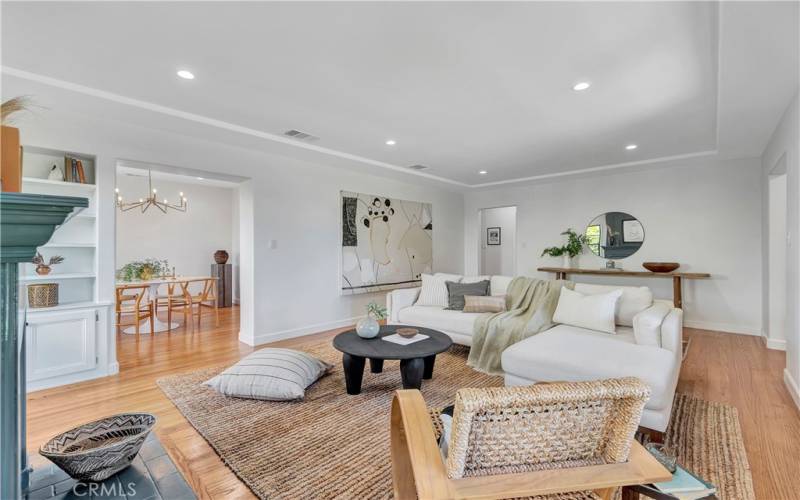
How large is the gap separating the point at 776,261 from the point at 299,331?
226 inches

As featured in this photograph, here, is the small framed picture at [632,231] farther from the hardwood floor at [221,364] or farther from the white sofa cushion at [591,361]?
the white sofa cushion at [591,361]

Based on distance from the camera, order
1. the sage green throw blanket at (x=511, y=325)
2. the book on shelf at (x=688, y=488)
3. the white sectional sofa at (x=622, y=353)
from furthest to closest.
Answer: the sage green throw blanket at (x=511, y=325) < the white sectional sofa at (x=622, y=353) < the book on shelf at (x=688, y=488)

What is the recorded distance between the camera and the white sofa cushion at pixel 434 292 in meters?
4.39

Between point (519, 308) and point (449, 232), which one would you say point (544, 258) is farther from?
point (519, 308)

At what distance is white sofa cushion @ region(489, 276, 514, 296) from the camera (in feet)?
13.8

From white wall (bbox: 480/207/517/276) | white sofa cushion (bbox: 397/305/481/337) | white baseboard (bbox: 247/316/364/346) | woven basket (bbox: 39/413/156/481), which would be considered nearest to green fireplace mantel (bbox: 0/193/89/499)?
woven basket (bbox: 39/413/156/481)

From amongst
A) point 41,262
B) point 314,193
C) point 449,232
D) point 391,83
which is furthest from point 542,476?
point 449,232

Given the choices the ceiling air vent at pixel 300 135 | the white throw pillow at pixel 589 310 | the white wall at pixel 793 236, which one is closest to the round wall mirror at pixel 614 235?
the white wall at pixel 793 236

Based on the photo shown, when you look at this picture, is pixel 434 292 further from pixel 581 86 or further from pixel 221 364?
pixel 581 86

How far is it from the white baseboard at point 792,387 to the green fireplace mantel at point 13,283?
4.23 meters

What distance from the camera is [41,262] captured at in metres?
3.14

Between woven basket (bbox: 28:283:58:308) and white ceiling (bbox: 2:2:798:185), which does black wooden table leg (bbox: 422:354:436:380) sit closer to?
white ceiling (bbox: 2:2:798:185)

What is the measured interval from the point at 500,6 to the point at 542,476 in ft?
6.63

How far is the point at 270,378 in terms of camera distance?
271 centimetres
